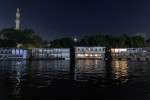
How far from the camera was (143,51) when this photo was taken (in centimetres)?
9750

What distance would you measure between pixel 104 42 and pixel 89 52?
16786mm

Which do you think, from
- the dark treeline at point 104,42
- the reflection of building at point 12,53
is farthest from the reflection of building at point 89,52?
the reflection of building at point 12,53

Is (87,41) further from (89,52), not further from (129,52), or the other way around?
(129,52)

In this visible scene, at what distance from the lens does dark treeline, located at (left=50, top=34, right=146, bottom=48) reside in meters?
107

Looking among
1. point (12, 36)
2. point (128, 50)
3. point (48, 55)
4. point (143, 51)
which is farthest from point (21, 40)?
point (143, 51)

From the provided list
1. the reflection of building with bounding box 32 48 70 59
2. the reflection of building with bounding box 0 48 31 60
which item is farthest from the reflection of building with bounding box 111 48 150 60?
the reflection of building with bounding box 0 48 31 60

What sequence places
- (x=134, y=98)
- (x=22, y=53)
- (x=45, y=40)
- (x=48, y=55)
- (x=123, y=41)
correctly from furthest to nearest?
(x=45, y=40), (x=123, y=41), (x=48, y=55), (x=22, y=53), (x=134, y=98)

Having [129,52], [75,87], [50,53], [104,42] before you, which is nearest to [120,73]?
[75,87]

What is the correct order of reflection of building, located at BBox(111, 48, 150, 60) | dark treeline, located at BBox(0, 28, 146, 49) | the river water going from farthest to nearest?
reflection of building, located at BBox(111, 48, 150, 60)
dark treeline, located at BBox(0, 28, 146, 49)
the river water

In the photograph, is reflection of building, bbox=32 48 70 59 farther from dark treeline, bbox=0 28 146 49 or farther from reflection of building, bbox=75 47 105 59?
dark treeline, bbox=0 28 146 49

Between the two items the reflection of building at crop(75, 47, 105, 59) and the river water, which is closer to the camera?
the river water

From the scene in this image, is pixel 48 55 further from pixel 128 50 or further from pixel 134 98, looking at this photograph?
pixel 134 98

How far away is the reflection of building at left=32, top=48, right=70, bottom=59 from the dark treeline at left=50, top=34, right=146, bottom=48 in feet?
35.6

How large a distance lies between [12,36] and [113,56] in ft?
191
